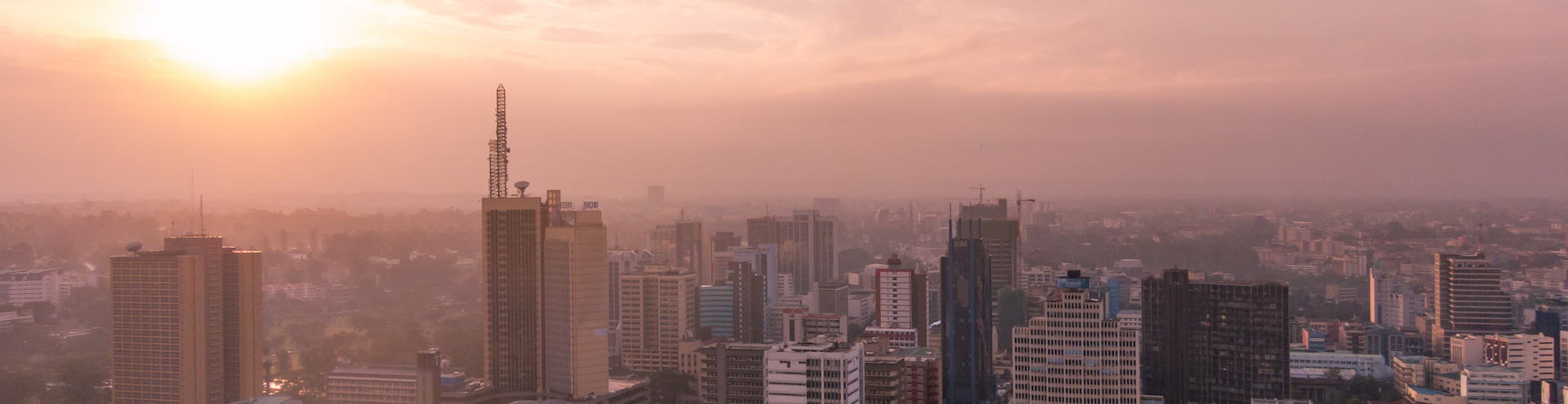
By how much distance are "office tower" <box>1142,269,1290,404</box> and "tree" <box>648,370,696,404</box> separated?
6.91 m

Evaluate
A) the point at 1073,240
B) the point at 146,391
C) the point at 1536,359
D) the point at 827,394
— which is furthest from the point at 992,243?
the point at 146,391

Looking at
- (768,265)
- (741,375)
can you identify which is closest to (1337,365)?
(741,375)

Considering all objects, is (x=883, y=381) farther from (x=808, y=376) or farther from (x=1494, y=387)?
(x=1494, y=387)

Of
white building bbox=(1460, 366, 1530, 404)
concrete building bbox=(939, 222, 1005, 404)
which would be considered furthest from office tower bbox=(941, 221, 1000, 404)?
white building bbox=(1460, 366, 1530, 404)

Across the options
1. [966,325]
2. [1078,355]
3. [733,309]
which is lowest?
[733,309]

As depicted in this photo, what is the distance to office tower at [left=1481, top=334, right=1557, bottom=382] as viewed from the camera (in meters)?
16.0

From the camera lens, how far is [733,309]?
22.0 meters

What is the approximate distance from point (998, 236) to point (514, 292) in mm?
11156

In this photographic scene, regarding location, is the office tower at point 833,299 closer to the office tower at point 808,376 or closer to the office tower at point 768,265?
the office tower at point 768,265

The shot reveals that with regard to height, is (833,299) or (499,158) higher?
(499,158)

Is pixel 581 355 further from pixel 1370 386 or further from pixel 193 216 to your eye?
pixel 1370 386

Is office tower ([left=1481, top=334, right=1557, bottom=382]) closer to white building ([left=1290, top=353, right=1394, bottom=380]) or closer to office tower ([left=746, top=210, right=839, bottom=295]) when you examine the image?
white building ([left=1290, top=353, right=1394, bottom=380])

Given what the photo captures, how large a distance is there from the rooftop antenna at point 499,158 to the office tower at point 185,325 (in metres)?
3.49

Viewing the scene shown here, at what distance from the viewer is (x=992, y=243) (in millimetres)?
22188
